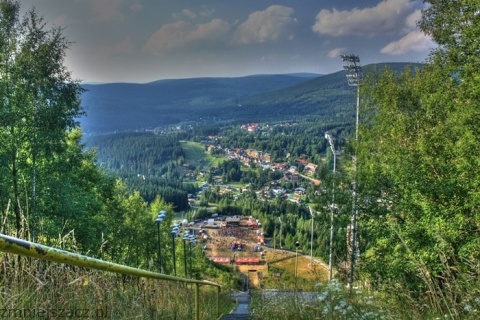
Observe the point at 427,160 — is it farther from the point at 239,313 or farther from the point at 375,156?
the point at 239,313

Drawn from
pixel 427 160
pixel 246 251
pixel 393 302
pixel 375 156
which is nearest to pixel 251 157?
pixel 246 251

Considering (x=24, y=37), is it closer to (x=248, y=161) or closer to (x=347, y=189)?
(x=347, y=189)

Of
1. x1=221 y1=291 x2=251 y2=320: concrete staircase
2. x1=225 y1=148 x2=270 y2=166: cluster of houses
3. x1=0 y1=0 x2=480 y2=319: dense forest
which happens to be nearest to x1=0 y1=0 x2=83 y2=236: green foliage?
x1=0 y1=0 x2=480 y2=319: dense forest

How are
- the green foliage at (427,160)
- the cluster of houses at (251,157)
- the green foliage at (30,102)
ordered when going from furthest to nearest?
the cluster of houses at (251,157) < the green foliage at (30,102) < the green foliage at (427,160)

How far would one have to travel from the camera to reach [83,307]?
8.03ft

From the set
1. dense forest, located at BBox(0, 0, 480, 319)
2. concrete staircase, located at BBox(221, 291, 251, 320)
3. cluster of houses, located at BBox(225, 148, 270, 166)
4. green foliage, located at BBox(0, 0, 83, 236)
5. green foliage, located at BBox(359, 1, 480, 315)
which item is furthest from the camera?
cluster of houses, located at BBox(225, 148, 270, 166)

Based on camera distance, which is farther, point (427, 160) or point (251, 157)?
point (251, 157)

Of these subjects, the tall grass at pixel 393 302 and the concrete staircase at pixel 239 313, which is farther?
the concrete staircase at pixel 239 313

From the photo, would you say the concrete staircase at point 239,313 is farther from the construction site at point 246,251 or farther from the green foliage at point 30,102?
the construction site at point 246,251

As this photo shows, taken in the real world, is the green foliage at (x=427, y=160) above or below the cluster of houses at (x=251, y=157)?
above

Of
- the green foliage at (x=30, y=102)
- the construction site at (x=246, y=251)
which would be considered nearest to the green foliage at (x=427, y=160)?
the green foliage at (x=30, y=102)

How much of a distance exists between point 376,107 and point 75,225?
44.9 ft

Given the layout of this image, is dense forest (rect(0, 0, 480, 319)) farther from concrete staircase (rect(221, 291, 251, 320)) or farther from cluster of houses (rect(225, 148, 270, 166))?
cluster of houses (rect(225, 148, 270, 166))

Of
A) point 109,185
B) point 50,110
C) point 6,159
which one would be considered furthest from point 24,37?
point 109,185
